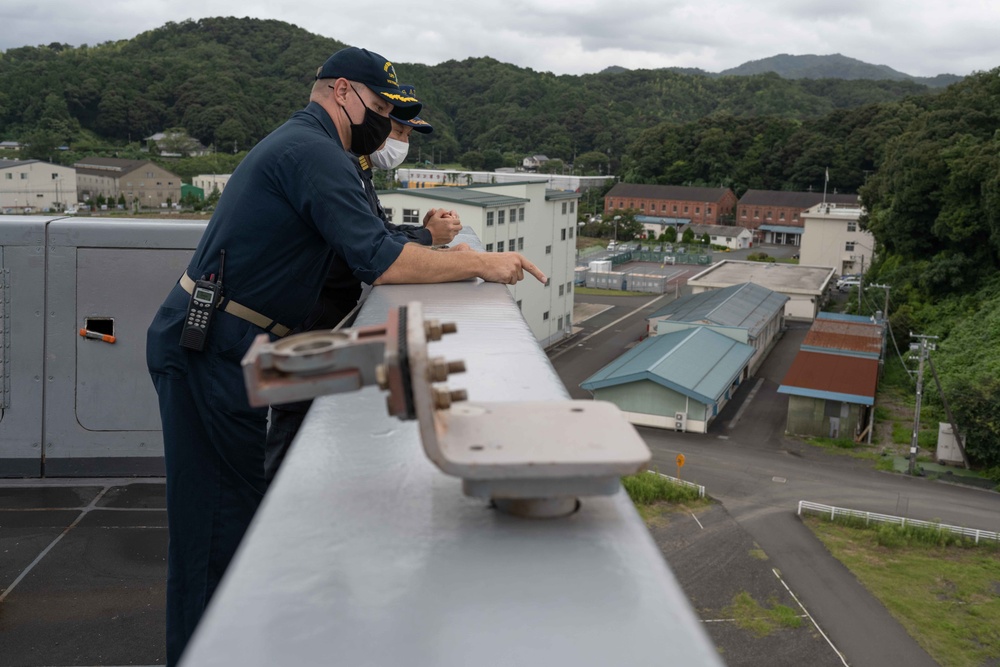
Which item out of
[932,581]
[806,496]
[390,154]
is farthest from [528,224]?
[390,154]

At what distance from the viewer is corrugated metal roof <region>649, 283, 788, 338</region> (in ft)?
62.1

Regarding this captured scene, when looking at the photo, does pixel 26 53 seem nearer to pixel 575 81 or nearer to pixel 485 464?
pixel 575 81

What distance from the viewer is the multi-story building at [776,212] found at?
4175 centimetres

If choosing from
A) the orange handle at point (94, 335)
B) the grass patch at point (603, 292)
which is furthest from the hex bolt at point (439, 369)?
the grass patch at point (603, 292)

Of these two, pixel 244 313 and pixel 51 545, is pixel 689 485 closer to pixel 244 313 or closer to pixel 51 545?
pixel 51 545

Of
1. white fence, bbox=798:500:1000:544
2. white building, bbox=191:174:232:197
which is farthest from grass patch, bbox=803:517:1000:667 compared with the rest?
white building, bbox=191:174:232:197

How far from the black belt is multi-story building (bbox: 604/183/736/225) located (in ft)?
139

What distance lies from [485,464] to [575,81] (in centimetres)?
8111

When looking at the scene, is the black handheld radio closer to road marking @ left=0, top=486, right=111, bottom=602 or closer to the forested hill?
road marking @ left=0, top=486, right=111, bottom=602

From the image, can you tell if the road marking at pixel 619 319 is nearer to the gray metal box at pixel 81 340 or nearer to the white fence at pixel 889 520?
the white fence at pixel 889 520

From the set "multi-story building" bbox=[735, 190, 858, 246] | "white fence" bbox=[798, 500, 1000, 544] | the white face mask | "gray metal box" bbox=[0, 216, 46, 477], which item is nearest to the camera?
the white face mask

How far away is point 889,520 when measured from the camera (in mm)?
11117

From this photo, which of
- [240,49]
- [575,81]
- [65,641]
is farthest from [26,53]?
[65,641]

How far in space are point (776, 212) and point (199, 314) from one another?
4369cm
